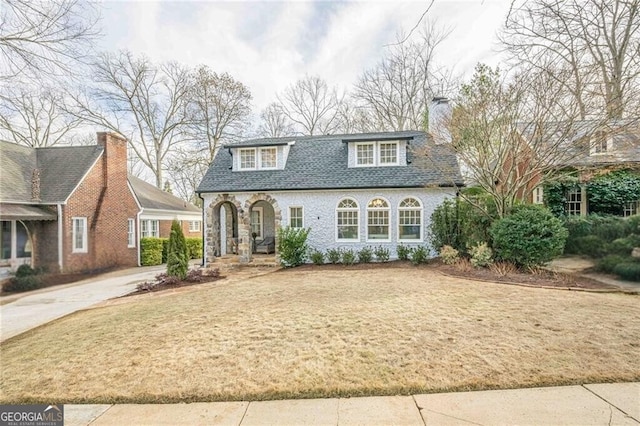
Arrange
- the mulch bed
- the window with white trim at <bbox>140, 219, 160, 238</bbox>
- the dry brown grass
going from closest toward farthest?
the dry brown grass
the mulch bed
the window with white trim at <bbox>140, 219, 160, 238</bbox>

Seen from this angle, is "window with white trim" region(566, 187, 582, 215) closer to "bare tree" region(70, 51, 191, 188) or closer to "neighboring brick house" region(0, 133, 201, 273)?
"neighboring brick house" region(0, 133, 201, 273)

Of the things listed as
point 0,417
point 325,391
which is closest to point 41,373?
point 0,417

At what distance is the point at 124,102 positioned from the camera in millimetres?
24219

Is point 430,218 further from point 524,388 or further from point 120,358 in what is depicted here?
point 120,358

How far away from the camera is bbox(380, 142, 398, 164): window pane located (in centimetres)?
1362

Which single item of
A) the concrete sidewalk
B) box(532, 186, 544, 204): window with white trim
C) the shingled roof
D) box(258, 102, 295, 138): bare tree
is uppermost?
box(258, 102, 295, 138): bare tree

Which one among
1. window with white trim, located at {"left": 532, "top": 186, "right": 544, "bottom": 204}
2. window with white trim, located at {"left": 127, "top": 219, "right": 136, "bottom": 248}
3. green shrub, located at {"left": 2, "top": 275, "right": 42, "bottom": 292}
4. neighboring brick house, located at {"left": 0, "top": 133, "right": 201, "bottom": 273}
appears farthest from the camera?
window with white trim, located at {"left": 127, "top": 219, "right": 136, "bottom": 248}

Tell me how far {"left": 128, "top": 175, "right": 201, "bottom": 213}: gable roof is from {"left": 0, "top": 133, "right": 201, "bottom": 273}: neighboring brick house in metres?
0.55

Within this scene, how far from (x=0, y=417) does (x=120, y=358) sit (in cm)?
123

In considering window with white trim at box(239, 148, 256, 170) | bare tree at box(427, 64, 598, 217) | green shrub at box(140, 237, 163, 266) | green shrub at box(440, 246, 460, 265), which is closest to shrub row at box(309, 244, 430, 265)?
green shrub at box(440, 246, 460, 265)

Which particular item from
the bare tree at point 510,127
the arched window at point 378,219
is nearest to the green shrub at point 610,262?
the bare tree at point 510,127

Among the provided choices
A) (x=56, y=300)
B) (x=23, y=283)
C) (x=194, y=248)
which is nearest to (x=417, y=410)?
(x=56, y=300)

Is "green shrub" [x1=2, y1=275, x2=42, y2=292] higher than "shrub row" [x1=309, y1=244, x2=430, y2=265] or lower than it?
lower

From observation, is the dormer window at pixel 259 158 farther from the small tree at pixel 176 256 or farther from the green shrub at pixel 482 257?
the green shrub at pixel 482 257
